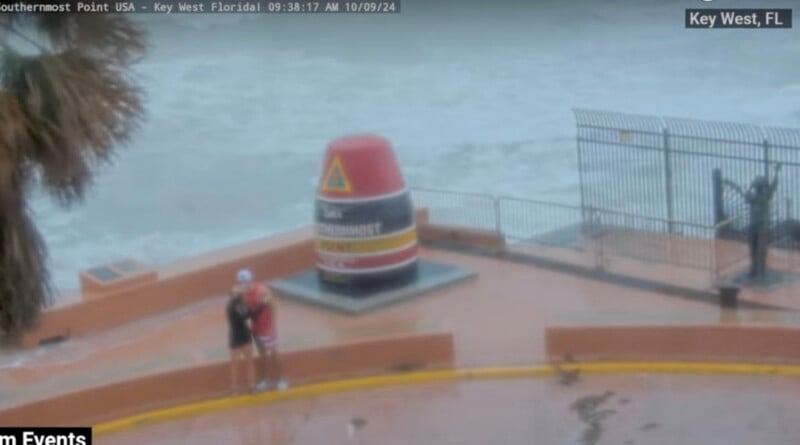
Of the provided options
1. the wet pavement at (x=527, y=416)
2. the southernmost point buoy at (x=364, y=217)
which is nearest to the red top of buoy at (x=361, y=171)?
the southernmost point buoy at (x=364, y=217)

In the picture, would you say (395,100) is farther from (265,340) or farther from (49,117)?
(49,117)

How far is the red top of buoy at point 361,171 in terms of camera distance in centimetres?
1583

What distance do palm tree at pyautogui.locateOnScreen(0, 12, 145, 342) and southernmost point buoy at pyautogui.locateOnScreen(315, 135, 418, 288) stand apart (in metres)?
8.89

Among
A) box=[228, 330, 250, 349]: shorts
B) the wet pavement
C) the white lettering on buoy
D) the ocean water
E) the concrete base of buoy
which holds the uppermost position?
the white lettering on buoy

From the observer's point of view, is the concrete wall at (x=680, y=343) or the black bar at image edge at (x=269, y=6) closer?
the black bar at image edge at (x=269, y=6)

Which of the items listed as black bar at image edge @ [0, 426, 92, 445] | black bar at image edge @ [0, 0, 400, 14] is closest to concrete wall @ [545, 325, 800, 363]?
black bar at image edge @ [0, 0, 400, 14]

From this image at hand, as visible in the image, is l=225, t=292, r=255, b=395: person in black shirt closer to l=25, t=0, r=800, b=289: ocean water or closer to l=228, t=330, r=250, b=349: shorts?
l=228, t=330, r=250, b=349: shorts

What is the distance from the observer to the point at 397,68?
46500 millimetres

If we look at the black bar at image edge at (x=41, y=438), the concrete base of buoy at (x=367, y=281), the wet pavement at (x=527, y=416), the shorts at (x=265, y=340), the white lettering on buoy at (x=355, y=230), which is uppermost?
the black bar at image edge at (x=41, y=438)

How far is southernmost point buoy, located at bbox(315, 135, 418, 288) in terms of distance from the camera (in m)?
15.8

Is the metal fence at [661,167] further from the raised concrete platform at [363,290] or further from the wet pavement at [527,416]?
the wet pavement at [527,416]

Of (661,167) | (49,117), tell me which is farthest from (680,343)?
(661,167)

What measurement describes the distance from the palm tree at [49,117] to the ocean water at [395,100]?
14513 millimetres

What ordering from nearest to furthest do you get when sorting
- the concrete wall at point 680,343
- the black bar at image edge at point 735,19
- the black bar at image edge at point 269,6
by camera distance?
1. the black bar at image edge at point 269,6
2. the black bar at image edge at point 735,19
3. the concrete wall at point 680,343
